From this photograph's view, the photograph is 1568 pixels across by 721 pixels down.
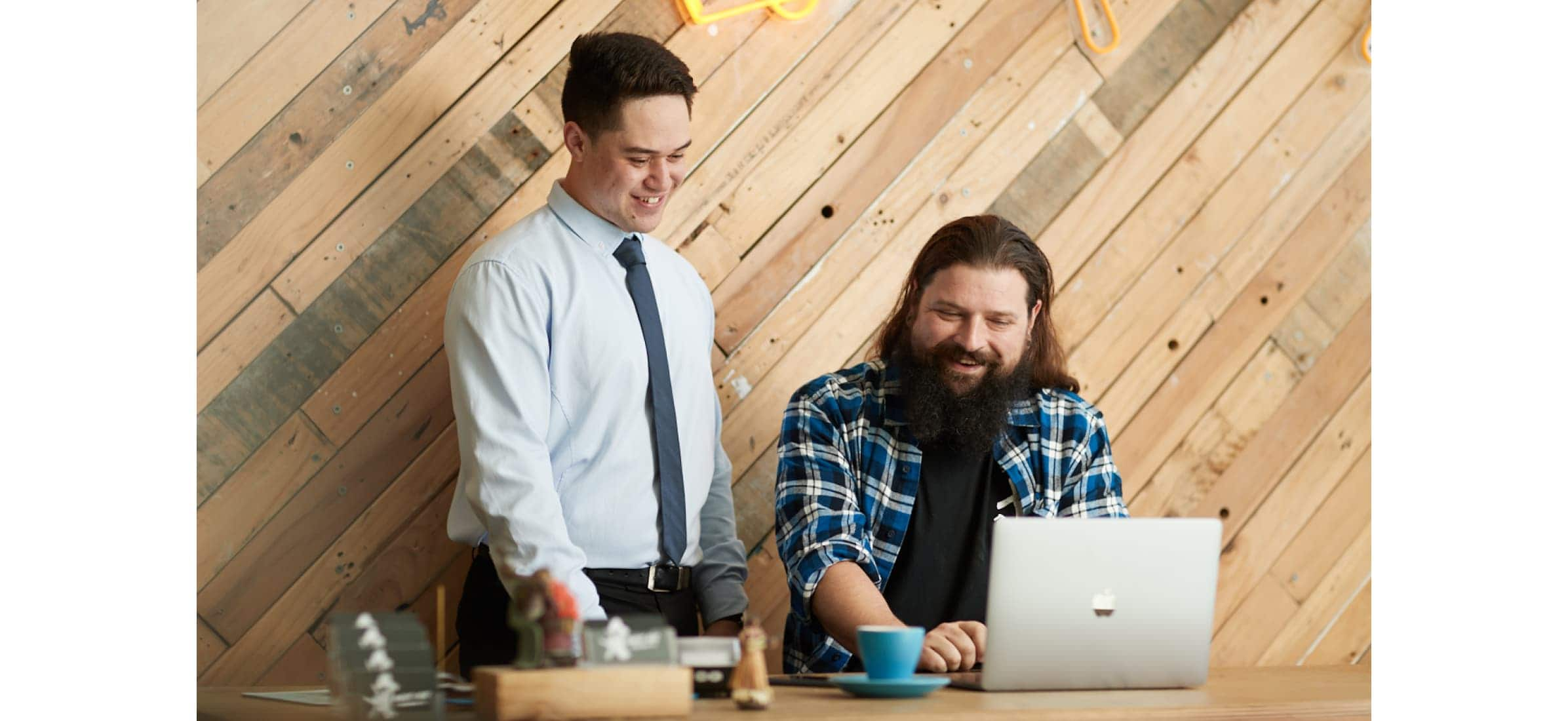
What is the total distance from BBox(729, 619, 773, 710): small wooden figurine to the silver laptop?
355mm

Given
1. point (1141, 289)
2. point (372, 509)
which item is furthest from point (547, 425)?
point (1141, 289)

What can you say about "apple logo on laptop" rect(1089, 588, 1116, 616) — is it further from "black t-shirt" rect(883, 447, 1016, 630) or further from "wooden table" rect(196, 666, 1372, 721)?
"black t-shirt" rect(883, 447, 1016, 630)

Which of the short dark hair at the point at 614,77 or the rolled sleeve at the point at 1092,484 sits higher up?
the short dark hair at the point at 614,77

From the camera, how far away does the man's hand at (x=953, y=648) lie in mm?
2064

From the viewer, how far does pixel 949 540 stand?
2.55 metres

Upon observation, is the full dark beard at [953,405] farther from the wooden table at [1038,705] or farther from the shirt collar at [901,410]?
the wooden table at [1038,705]

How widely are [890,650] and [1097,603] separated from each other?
0.30 metres

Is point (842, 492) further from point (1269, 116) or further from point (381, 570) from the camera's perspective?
point (1269, 116)

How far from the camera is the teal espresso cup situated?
1.76 m

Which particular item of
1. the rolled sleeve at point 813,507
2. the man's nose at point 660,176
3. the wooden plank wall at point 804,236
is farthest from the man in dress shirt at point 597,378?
the wooden plank wall at point 804,236

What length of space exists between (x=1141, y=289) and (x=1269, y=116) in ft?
1.77

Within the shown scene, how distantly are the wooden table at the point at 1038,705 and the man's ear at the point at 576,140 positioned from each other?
3.54 ft

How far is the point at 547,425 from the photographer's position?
7.55 feet
